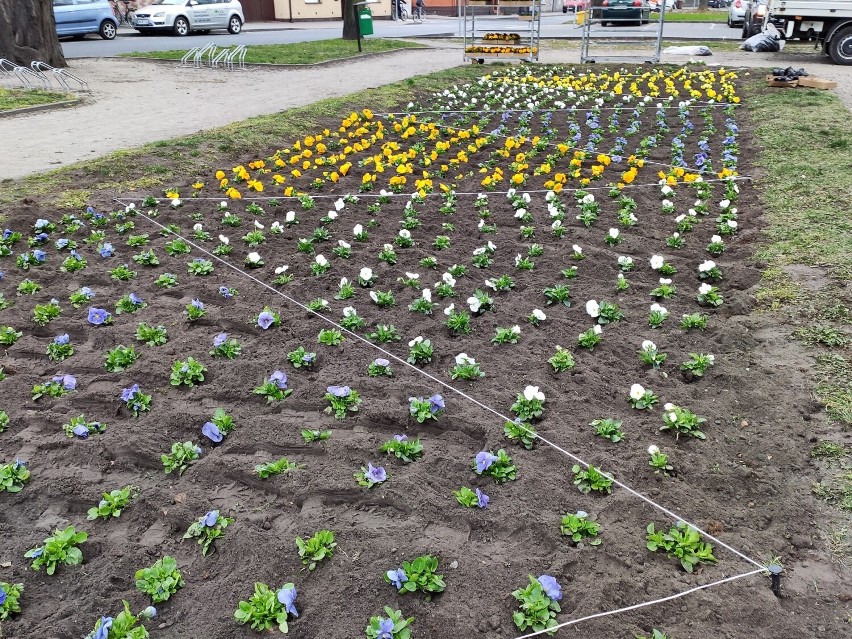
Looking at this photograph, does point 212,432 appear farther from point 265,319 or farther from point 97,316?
point 97,316

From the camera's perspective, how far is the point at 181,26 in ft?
82.6

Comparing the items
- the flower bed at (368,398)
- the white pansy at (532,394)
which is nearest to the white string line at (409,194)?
the flower bed at (368,398)

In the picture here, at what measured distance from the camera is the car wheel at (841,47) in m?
15.0

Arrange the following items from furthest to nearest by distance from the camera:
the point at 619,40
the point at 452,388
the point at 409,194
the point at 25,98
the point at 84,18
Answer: the point at 84,18
the point at 619,40
the point at 25,98
the point at 409,194
the point at 452,388

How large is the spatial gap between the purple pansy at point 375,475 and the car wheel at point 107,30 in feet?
85.2

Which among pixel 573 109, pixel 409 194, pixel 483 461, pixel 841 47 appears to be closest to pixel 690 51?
pixel 841 47

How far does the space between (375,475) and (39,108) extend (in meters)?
11.0

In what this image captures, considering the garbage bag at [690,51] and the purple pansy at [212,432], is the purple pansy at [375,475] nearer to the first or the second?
the purple pansy at [212,432]

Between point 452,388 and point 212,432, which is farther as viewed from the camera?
point 452,388

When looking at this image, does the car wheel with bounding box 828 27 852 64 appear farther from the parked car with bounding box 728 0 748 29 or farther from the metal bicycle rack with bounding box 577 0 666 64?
the parked car with bounding box 728 0 748 29

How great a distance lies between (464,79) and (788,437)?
12367 millimetres

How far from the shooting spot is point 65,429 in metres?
3.19

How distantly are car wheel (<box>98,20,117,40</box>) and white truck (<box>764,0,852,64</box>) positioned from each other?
2111cm

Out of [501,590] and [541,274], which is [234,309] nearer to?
[541,274]
